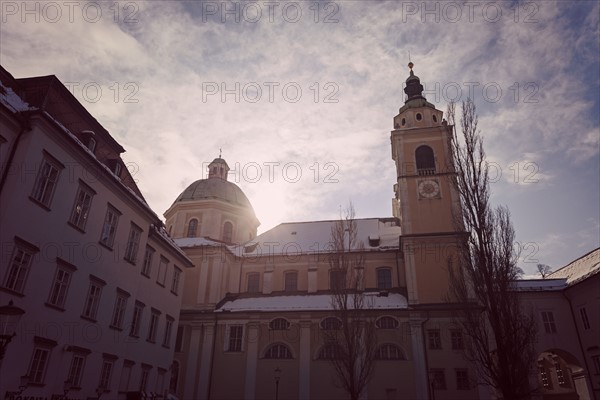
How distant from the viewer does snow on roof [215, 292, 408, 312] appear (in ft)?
99.9

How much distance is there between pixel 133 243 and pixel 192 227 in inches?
766

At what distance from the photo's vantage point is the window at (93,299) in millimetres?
16141

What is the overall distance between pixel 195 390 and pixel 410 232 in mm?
18827

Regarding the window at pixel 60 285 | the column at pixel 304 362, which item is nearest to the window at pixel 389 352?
the column at pixel 304 362

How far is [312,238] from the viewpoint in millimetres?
38344

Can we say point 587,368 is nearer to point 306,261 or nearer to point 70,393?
point 306,261

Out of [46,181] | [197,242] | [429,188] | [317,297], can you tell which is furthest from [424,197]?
[46,181]

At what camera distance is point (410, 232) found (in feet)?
105

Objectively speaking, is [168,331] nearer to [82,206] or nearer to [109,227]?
[109,227]

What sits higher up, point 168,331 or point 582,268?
point 582,268

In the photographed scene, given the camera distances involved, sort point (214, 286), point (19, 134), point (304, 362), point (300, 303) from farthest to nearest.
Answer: point (214, 286), point (300, 303), point (304, 362), point (19, 134)

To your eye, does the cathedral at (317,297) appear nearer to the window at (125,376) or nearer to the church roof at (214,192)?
the church roof at (214,192)

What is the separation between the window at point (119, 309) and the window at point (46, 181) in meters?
5.70

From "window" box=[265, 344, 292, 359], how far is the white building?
10533 mm
